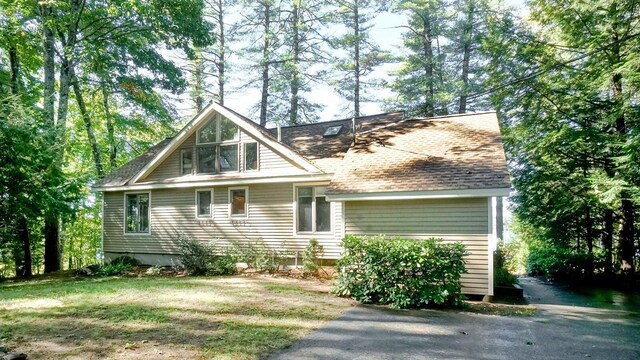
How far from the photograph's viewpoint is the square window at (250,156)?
13.1m

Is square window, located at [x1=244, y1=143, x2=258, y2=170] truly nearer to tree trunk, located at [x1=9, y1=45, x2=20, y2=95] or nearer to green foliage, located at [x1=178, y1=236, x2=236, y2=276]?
green foliage, located at [x1=178, y1=236, x2=236, y2=276]

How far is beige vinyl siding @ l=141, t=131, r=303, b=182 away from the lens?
12.6m

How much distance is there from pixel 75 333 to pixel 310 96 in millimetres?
20840

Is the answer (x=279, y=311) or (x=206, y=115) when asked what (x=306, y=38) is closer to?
(x=206, y=115)

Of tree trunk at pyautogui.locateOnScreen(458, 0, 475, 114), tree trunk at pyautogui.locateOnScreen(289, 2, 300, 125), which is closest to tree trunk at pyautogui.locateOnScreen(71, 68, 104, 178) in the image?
tree trunk at pyautogui.locateOnScreen(289, 2, 300, 125)

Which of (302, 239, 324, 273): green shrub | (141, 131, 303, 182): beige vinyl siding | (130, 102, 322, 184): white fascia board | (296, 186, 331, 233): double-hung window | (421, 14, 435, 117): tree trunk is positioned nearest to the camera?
(302, 239, 324, 273): green shrub

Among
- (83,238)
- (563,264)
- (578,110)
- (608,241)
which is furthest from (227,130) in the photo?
(83,238)

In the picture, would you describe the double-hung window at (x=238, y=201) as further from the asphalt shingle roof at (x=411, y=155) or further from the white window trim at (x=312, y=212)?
the asphalt shingle roof at (x=411, y=155)

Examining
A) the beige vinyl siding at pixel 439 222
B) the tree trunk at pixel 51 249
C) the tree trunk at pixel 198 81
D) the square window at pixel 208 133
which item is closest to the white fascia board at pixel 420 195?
the beige vinyl siding at pixel 439 222

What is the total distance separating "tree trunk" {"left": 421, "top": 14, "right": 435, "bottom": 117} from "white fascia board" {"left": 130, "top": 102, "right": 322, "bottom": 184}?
12.4 metres

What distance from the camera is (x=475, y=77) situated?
22328mm

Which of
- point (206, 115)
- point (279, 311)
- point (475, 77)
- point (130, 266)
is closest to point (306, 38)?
point (475, 77)

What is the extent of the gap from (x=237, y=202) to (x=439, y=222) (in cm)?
725

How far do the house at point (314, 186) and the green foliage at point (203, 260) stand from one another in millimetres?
650
